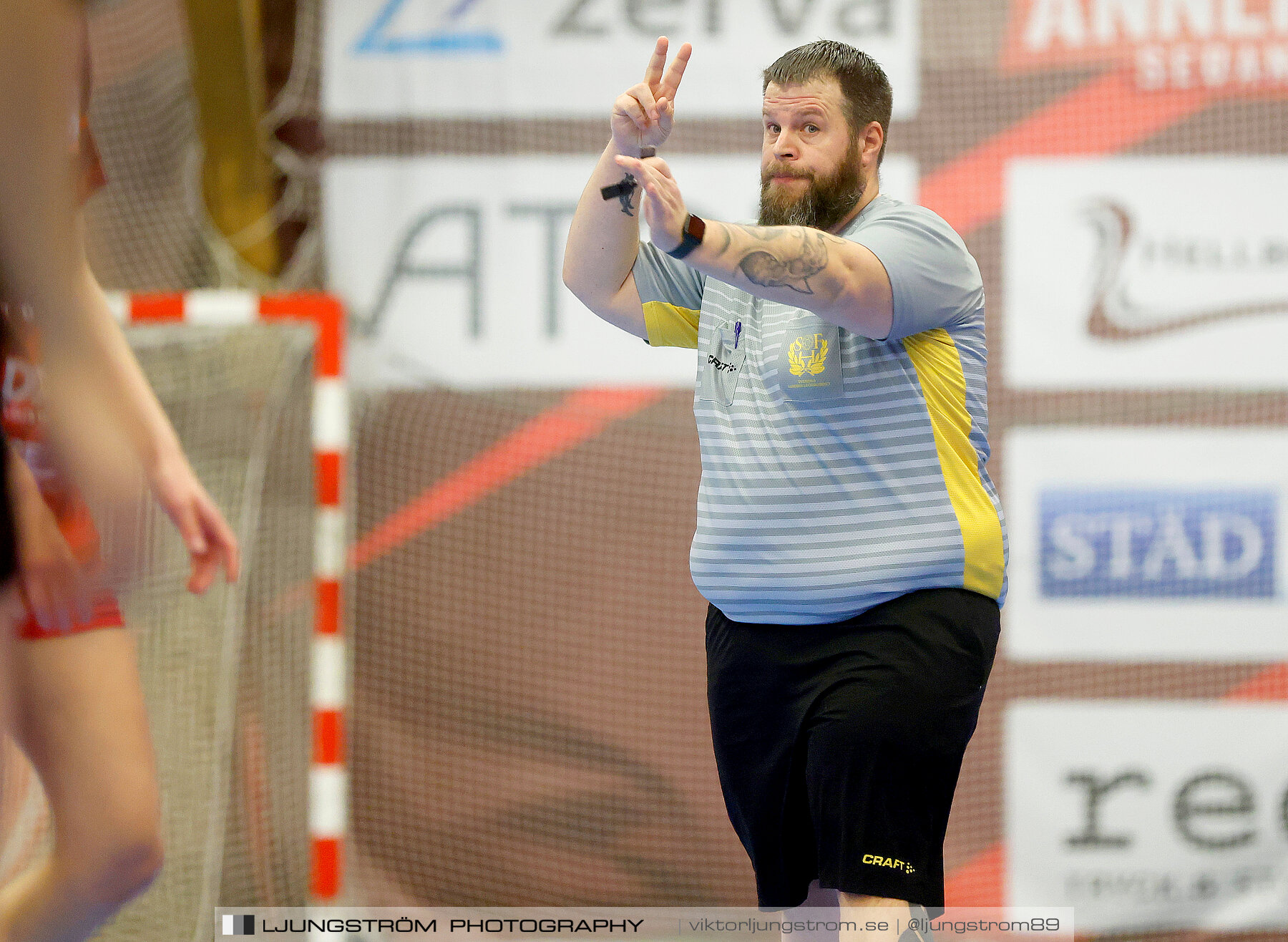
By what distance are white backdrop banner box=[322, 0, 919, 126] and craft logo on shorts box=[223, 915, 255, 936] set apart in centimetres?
314

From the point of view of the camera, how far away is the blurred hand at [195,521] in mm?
2195

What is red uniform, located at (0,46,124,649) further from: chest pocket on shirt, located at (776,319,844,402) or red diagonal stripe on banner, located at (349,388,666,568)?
red diagonal stripe on banner, located at (349,388,666,568)

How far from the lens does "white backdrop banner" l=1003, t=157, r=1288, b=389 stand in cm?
473

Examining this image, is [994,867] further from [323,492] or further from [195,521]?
[195,521]

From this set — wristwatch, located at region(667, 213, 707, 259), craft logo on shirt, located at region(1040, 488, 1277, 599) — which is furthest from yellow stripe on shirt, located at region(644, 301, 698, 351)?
craft logo on shirt, located at region(1040, 488, 1277, 599)

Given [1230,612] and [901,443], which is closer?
[901,443]

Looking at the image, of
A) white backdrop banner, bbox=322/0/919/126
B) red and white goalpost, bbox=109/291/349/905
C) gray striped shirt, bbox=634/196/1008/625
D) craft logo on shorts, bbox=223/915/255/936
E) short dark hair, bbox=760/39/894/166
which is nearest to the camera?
gray striped shirt, bbox=634/196/1008/625

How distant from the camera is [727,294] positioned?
2430 mm

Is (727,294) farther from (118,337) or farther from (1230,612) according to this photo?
(1230,612)

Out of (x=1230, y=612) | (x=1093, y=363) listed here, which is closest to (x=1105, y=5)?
(x=1093, y=363)

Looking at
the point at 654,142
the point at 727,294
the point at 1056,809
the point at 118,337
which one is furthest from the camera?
the point at 1056,809

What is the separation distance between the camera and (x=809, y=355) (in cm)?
222

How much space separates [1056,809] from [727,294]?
3.05 metres

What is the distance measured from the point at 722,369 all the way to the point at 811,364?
219mm
